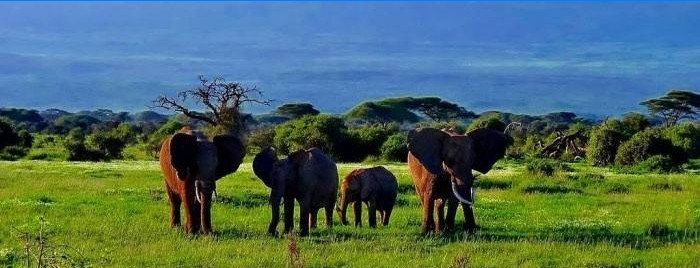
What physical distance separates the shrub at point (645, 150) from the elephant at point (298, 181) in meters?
23.9

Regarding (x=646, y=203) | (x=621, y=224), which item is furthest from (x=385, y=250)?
(x=646, y=203)

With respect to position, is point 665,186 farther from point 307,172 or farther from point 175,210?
point 175,210

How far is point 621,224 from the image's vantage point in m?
19.1

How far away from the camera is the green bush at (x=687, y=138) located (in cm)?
4581

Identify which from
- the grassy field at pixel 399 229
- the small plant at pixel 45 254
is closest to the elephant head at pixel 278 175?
the grassy field at pixel 399 229

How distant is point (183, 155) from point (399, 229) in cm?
377

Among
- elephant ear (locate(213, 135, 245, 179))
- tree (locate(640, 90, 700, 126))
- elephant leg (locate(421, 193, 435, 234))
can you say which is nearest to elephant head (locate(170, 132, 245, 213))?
elephant ear (locate(213, 135, 245, 179))

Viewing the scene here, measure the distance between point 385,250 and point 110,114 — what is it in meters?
163

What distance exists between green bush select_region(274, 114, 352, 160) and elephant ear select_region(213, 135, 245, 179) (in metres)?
31.0

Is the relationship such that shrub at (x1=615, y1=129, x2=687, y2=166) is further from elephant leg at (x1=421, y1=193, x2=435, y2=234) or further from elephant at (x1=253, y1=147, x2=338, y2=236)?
elephant at (x1=253, y1=147, x2=338, y2=236)

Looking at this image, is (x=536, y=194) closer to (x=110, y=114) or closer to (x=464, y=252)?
(x=464, y=252)

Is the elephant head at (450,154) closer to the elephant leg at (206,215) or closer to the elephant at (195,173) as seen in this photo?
Answer: the elephant at (195,173)

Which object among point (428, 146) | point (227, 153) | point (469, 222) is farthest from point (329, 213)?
point (469, 222)

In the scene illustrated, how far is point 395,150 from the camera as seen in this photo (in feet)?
154
